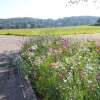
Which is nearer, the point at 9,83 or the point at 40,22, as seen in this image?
the point at 9,83

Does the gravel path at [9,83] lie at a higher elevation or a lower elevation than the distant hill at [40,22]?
higher

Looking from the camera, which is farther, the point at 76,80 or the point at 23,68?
the point at 23,68

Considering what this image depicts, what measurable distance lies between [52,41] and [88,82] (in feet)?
32.9

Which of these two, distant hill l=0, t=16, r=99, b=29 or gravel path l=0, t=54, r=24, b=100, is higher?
gravel path l=0, t=54, r=24, b=100

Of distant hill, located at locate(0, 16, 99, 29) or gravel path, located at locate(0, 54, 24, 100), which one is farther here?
distant hill, located at locate(0, 16, 99, 29)

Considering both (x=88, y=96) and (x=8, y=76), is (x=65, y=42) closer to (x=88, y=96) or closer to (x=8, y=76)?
(x=8, y=76)

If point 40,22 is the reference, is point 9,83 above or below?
above

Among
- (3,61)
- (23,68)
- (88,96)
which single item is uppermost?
(88,96)

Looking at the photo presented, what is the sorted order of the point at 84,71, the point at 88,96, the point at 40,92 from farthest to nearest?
1. the point at 40,92
2. the point at 84,71
3. the point at 88,96

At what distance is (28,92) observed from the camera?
8867mm

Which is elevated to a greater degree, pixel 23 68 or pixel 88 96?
pixel 88 96

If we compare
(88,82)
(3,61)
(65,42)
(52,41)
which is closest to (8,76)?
(65,42)

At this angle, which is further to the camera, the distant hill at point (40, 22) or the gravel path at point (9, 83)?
the distant hill at point (40, 22)

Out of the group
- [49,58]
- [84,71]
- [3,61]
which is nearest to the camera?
[84,71]
